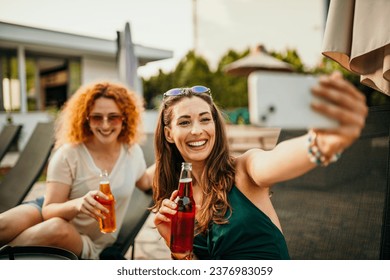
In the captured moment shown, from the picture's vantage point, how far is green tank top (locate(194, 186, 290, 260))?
1.47 metres

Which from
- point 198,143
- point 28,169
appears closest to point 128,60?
point 28,169

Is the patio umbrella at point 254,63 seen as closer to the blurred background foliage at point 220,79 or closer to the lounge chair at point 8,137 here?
the blurred background foliage at point 220,79

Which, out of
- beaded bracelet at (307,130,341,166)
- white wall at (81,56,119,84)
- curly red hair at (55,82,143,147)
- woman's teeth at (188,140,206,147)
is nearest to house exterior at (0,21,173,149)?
white wall at (81,56,119,84)

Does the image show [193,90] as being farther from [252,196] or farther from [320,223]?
[320,223]

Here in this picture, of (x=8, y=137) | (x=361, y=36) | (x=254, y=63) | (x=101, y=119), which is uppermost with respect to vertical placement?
(x=254, y=63)

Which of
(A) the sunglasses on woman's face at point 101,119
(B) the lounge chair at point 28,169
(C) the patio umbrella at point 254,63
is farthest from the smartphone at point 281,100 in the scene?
(B) the lounge chair at point 28,169

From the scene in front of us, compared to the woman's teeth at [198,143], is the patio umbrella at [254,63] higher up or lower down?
higher up

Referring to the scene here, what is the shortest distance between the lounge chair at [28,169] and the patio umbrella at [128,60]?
77 cm

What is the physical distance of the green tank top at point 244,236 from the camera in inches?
58.1

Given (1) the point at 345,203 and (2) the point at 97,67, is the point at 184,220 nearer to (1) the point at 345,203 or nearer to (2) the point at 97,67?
(1) the point at 345,203

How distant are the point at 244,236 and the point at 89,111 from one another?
1075mm

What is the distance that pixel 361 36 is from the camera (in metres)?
1.37

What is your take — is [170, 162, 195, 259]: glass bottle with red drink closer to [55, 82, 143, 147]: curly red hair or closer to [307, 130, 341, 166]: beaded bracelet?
[307, 130, 341, 166]: beaded bracelet
